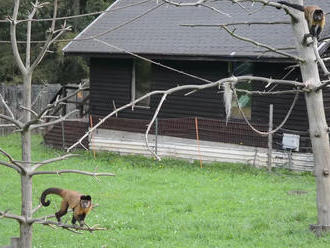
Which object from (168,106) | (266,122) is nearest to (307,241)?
(266,122)

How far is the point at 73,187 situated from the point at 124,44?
7862mm

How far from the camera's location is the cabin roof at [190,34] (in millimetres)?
19438

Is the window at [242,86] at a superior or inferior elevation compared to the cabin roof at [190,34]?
inferior

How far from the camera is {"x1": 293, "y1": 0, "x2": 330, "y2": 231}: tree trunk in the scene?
9.14 metres

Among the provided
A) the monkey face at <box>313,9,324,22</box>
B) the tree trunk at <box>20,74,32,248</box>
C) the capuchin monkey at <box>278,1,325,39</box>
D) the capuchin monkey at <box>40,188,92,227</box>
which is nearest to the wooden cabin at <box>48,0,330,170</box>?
the capuchin monkey at <box>278,1,325,39</box>

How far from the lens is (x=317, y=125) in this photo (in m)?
9.43

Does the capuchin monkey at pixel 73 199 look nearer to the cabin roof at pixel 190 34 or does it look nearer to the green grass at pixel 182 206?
the green grass at pixel 182 206

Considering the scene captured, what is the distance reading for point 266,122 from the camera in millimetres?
19219

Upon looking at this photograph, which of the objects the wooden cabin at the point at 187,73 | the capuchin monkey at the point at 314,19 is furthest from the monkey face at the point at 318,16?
the wooden cabin at the point at 187,73

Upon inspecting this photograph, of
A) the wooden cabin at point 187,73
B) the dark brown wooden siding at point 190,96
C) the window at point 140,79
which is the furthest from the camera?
the window at point 140,79

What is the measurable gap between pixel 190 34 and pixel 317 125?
12.6 meters

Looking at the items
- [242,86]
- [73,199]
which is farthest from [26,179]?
[242,86]

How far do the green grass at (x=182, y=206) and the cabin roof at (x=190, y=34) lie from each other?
11.5 feet

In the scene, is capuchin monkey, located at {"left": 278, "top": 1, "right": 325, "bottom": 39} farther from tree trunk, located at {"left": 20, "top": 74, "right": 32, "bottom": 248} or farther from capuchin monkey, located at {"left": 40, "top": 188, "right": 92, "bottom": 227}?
tree trunk, located at {"left": 20, "top": 74, "right": 32, "bottom": 248}
